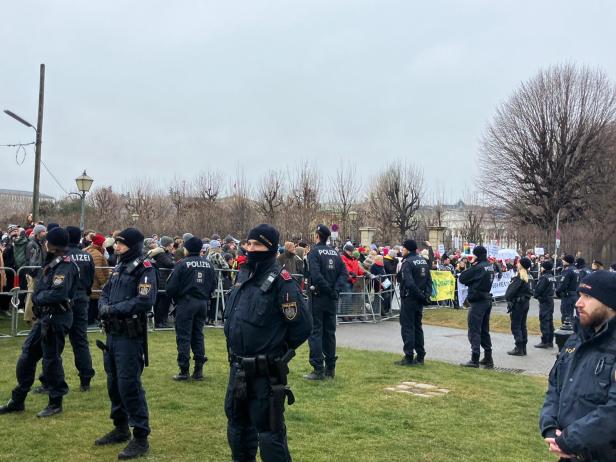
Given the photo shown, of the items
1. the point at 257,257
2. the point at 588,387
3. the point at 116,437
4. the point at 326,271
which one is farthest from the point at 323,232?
the point at 588,387

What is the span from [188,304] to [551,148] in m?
38.8

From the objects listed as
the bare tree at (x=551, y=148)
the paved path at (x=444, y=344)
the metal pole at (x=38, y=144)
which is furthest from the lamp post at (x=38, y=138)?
the bare tree at (x=551, y=148)

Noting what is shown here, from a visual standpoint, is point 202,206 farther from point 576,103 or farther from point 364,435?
point 364,435

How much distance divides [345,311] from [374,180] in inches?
1376

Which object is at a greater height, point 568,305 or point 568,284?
point 568,284

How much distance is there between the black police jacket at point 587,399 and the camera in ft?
10.4

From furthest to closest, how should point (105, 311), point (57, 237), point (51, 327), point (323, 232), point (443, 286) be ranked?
point (443, 286) → point (323, 232) → point (57, 237) → point (51, 327) → point (105, 311)

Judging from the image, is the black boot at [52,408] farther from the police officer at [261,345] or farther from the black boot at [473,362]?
the black boot at [473,362]

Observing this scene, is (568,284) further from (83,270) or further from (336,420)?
(83,270)

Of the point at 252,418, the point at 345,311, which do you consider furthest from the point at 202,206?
the point at 252,418

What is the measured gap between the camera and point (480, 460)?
19.4ft

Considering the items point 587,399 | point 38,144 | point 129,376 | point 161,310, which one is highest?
point 38,144

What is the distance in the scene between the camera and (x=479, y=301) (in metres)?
10.8

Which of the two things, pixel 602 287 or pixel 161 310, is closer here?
pixel 602 287
